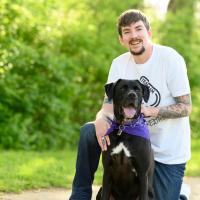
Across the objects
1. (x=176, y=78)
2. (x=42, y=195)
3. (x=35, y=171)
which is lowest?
(x=42, y=195)

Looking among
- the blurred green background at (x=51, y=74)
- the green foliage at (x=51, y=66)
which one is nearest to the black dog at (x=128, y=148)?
the blurred green background at (x=51, y=74)

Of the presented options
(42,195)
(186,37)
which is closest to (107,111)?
(42,195)

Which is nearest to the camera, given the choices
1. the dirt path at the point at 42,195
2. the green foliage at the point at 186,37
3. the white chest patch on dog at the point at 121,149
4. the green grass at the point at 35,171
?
the white chest patch on dog at the point at 121,149

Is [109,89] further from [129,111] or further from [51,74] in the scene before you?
[51,74]

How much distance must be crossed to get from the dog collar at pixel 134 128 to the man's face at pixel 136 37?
68 centimetres

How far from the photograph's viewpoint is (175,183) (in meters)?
5.60

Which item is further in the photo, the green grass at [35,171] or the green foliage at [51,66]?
the green foliage at [51,66]

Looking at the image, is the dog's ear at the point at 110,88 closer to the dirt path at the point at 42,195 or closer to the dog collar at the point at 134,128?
the dog collar at the point at 134,128

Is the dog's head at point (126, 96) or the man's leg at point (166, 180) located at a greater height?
the dog's head at point (126, 96)

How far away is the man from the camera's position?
5430 millimetres

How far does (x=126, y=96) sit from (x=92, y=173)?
911mm

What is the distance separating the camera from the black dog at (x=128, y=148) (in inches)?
199

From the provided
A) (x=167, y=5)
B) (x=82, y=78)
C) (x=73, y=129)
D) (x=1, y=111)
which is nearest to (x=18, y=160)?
(x=1, y=111)

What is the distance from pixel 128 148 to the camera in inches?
199
